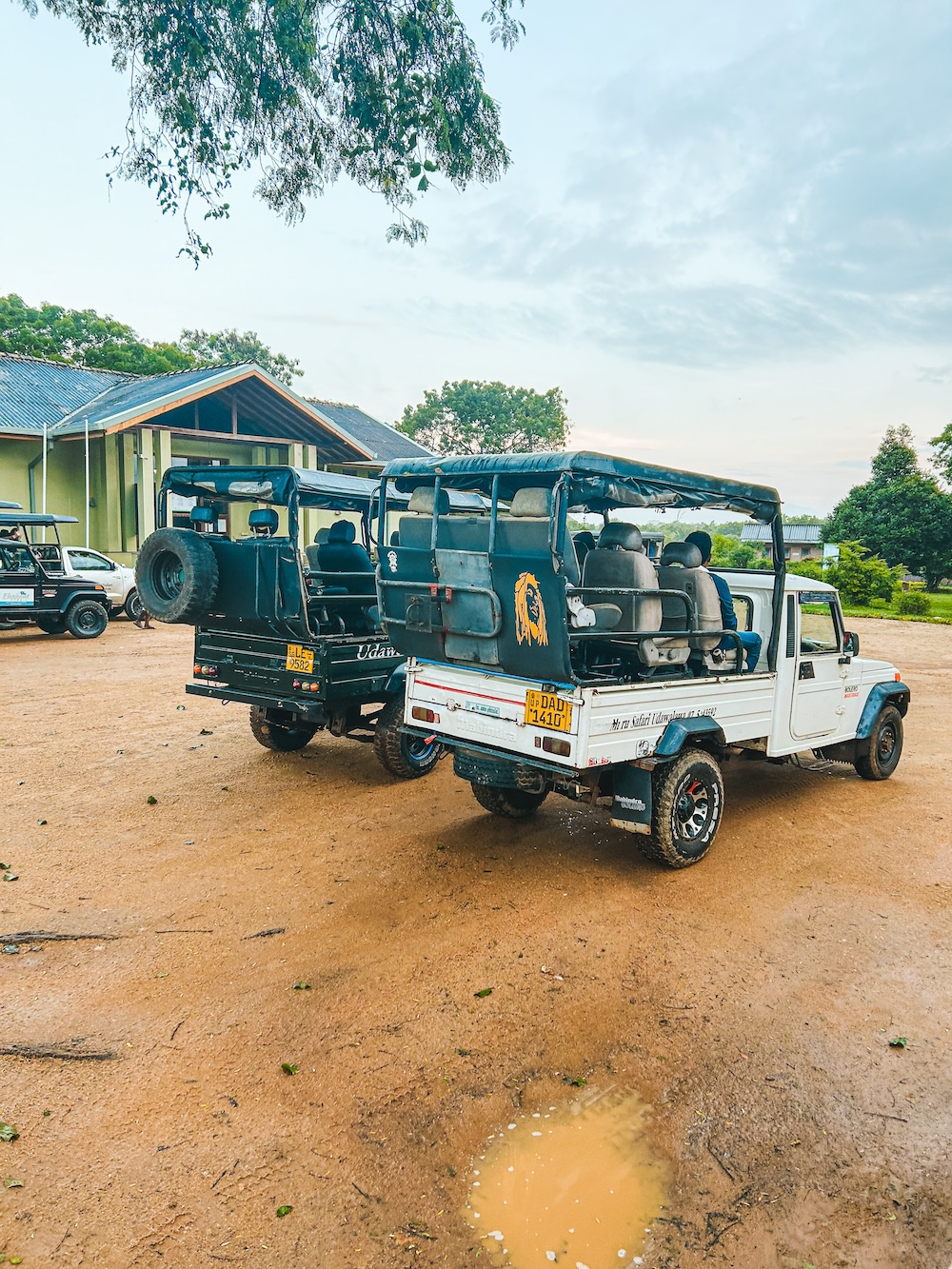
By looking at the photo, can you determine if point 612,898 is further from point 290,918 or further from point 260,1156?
point 260,1156

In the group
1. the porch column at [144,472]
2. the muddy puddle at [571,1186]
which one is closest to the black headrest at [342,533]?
the muddy puddle at [571,1186]

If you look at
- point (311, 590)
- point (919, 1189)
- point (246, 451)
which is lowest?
point (919, 1189)

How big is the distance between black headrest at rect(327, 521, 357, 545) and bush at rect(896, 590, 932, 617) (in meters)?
25.1

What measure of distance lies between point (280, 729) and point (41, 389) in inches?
818

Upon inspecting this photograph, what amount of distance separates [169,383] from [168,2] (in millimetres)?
16881

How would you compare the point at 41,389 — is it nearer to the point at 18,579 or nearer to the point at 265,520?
the point at 18,579

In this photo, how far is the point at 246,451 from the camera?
84.4 ft

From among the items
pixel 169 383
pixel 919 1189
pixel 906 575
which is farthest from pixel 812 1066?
pixel 906 575

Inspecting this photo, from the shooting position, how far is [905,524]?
38.2m

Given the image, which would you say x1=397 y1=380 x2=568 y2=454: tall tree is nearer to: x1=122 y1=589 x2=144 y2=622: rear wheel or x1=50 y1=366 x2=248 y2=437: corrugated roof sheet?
x1=50 y1=366 x2=248 y2=437: corrugated roof sheet

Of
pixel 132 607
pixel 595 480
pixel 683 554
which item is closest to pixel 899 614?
pixel 132 607

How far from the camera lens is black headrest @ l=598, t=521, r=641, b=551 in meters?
5.59

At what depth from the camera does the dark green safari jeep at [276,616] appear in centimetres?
698

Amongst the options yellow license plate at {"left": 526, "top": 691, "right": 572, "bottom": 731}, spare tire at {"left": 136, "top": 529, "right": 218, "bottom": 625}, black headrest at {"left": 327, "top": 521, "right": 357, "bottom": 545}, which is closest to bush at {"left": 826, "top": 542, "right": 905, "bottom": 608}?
black headrest at {"left": 327, "top": 521, "right": 357, "bottom": 545}
